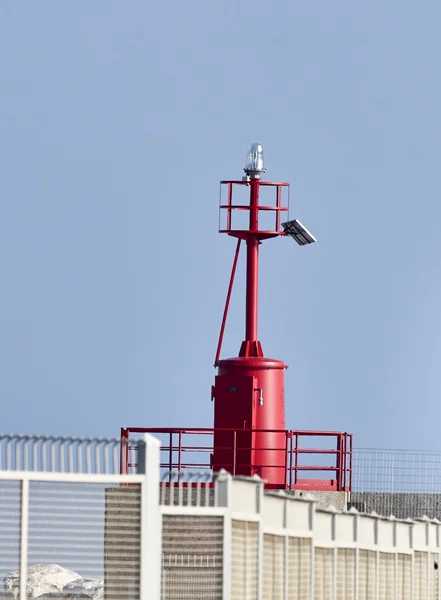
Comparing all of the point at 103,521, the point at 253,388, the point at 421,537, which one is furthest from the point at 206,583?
the point at 253,388

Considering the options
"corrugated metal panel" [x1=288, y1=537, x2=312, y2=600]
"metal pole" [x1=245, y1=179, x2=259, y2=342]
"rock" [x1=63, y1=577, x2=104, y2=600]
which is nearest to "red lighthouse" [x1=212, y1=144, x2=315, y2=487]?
"metal pole" [x1=245, y1=179, x2=259, y2=342]

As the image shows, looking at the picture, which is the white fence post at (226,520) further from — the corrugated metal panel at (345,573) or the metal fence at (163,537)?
the corrugated metal panel at (345,573)

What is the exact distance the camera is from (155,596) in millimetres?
16797

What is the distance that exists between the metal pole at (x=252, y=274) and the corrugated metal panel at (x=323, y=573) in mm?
10532

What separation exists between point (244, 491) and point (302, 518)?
2.16 m

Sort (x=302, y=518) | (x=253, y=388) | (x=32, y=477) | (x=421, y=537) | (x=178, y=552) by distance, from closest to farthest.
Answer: (x=32, y=477), (x=178, y=552), (x=302, y=518), (x=421, y=537), (x=253, y=388)

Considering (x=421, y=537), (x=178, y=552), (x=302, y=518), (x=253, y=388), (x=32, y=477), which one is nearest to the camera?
(x=32, y=477)

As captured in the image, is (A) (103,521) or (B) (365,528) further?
(B) (365,528)

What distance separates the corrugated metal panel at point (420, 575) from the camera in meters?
25.8

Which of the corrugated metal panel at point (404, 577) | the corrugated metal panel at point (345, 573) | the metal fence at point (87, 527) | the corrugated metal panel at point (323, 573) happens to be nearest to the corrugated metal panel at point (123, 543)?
the metal fence at point (87, 527)

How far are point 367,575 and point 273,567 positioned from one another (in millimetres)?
4189

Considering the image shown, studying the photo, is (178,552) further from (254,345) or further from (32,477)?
(254,345)

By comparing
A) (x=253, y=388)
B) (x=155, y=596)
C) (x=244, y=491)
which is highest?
(x=253, y=388)

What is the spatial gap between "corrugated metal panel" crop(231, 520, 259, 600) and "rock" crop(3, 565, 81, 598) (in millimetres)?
2185
